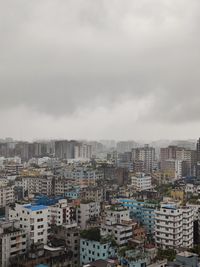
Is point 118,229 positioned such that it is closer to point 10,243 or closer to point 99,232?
point 99,232

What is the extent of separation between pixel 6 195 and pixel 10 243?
536 inches

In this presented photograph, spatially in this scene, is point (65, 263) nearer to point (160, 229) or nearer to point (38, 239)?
point (38, 239)

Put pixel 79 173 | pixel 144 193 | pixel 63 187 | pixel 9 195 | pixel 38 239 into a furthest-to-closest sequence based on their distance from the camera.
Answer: pixel 79 173 → pixel 63 187 → pixel 9 195 → pixel 144 193 → pixel 38 239

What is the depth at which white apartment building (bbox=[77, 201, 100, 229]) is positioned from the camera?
19094 millimetres

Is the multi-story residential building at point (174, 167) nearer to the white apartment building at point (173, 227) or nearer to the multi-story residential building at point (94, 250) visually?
the white apartment building at point (173, 227)

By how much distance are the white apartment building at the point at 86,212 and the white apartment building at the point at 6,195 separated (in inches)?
354

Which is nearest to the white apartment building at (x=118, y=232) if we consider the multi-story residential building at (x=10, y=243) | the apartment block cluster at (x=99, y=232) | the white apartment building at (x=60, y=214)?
the apartment block cluster at (x=99, y=232)

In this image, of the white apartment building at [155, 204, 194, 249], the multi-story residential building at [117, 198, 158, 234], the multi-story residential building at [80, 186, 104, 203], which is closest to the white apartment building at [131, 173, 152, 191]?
the multi-story residential building at [80, 186, 104, 203]

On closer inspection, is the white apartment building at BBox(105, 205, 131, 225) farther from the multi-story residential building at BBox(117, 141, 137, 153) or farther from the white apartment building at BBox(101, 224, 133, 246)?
the multi-story residential building at BBox(117, 141, 137, 153)

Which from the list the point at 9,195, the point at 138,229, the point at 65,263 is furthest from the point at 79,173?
the point at 65,263

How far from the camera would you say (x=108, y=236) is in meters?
14.2

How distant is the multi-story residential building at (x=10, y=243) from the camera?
13.4 metres

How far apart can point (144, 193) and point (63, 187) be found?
281 inches

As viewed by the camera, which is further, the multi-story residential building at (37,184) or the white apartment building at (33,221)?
the multi-story residential building at (37,184)
